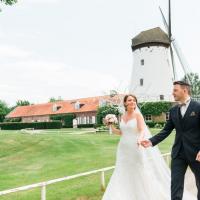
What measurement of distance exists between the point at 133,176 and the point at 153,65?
55276 mm

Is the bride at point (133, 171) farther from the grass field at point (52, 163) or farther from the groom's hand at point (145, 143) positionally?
the grass field at point (52, 163)

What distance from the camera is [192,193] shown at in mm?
8086

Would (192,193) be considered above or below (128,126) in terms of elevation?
below

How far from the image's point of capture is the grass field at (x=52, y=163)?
1095 centimetres

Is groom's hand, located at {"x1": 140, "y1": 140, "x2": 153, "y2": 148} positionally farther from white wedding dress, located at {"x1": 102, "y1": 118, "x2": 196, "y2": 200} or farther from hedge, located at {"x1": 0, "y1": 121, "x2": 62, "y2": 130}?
hedge, located at {"x1": 0, "y1": 121, "x2": 62, "y2": 130}

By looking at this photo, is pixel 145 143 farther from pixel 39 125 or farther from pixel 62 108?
pixel 62 108

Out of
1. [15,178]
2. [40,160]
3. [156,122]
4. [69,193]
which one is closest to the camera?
[69,193]

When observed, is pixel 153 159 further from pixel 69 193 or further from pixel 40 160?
pixel 40 160

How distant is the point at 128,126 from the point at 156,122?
175 feet

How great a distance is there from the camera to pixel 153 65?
203ft

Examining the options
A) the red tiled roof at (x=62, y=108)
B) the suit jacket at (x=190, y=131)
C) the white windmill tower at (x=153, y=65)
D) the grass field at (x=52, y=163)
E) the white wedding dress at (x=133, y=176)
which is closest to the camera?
the suit jacket at (x=190, y=131)

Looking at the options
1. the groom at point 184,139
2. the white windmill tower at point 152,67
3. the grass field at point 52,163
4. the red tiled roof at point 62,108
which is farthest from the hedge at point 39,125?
the groom at point 184,139

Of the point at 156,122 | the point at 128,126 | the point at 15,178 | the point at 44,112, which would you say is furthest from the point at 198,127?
the point at 44,112

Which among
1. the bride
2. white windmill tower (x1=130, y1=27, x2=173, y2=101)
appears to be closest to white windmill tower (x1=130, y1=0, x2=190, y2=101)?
white windmill tower (x1=130, y1=27, x2=173, y2=101)
